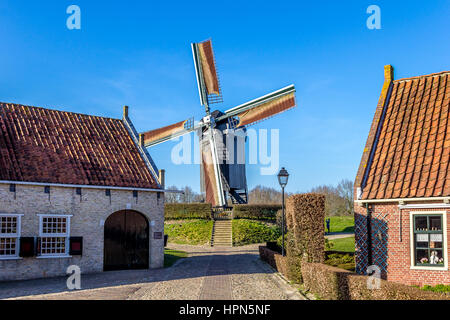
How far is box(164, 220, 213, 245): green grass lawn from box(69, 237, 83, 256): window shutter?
56.9 ft

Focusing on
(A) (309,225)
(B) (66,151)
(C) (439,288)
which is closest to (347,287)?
(C) (439,288)

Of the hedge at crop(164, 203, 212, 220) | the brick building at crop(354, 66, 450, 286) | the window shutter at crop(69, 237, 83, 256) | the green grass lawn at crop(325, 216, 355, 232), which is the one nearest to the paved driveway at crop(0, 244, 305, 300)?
the window shutter at crop(69, 237, 83, 256)

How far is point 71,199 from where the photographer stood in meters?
17.5

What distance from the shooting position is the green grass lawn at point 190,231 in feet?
113

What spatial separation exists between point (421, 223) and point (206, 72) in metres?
23.0

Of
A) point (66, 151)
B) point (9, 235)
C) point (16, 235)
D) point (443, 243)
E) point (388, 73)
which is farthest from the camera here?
point (66, 151)

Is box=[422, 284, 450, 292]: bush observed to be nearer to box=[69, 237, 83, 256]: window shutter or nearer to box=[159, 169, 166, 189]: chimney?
box=[159, 169, 166, 189]: chimney

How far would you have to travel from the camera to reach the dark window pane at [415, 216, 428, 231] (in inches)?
519

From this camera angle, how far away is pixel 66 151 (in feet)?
62.2

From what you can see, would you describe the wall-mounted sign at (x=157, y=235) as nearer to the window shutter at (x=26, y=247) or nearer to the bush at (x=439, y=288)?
the window shutter at (x=26, y=247)

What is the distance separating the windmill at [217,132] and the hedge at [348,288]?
1944 centimetres

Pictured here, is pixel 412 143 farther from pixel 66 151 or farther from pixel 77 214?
pixel 66 151
